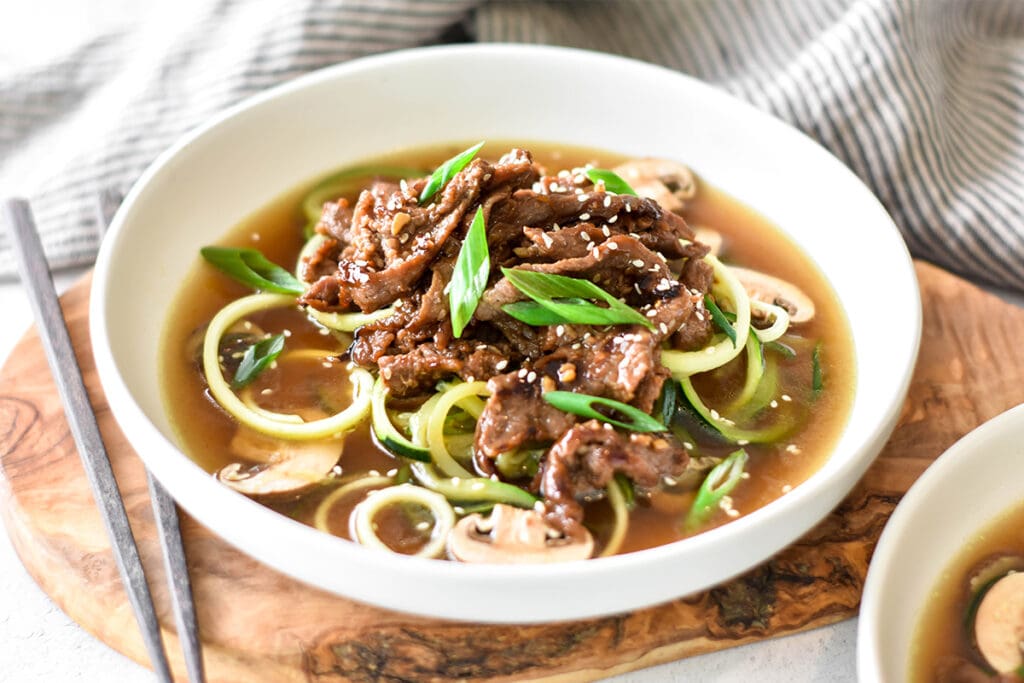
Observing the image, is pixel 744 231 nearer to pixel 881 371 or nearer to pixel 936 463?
pixel 881 371

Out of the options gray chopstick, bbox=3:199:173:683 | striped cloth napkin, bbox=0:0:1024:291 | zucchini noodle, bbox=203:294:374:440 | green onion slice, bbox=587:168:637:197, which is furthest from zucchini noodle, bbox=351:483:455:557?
striped cloth napkin, bbox=0:0:1024:291

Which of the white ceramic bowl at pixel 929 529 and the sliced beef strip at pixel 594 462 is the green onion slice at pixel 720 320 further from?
the white ceramic bowl at pixel 929 529

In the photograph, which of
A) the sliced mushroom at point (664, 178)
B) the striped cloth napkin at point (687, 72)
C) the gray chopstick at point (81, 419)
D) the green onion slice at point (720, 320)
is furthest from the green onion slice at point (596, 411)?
the striped cloth napkin at point (687, 72)

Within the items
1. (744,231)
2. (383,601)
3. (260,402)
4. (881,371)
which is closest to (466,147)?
(744,231)

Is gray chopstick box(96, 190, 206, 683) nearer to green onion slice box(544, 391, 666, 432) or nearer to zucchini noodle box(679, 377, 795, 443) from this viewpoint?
green onion slice box(544, 391, 666, 432)

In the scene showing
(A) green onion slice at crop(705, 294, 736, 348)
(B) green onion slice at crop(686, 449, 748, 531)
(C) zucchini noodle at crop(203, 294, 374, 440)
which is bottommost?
(B) green onion slice at crop(686, 449, 748, 531)

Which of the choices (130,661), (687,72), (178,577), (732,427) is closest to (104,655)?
(130,661)
